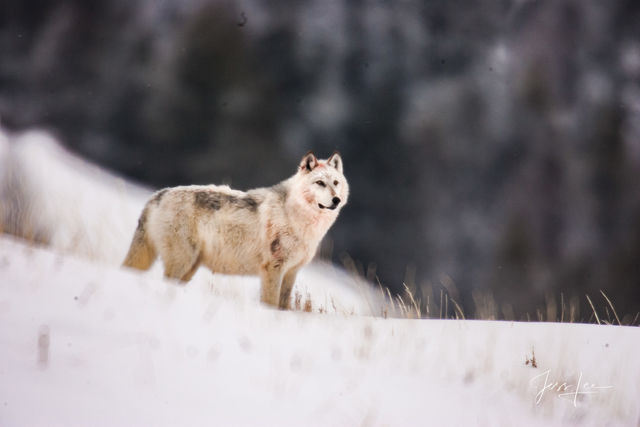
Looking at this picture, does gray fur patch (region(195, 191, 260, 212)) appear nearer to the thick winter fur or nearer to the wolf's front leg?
the thick winter fur

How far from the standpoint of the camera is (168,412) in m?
2.51

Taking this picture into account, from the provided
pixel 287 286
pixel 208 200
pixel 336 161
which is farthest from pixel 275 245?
pixel 336 161

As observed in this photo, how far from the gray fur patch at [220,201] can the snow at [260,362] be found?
1146 mm

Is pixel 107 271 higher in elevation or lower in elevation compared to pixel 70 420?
higher

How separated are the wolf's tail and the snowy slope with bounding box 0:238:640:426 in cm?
141

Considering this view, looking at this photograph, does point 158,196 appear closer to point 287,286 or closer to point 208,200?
point 208,200

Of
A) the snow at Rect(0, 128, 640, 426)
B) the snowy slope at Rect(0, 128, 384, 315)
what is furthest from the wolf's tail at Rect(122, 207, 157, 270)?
the snow at Rect(0, 128, 640, 426)

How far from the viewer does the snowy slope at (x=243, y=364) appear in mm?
2531

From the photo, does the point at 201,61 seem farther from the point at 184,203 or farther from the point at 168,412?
the point at 168,412

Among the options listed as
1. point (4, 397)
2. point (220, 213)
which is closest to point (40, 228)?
point (220, 213)

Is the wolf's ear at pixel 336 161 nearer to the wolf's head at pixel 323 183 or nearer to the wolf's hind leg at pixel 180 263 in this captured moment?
the wolf's head at pixel 323 183

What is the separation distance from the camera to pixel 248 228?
18.3 ft

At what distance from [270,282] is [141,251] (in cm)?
142

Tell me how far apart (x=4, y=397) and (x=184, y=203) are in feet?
11.1
